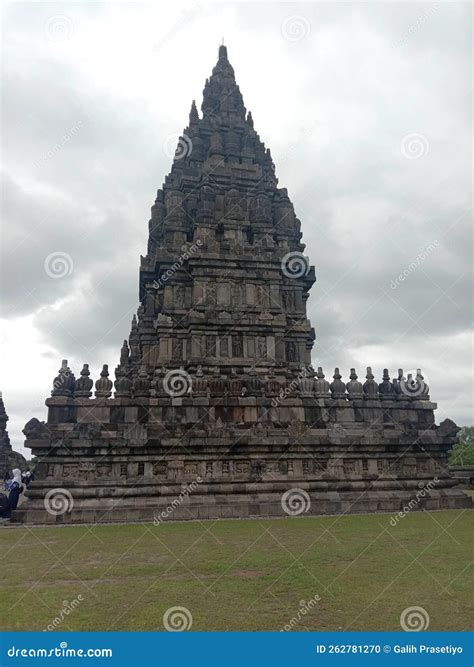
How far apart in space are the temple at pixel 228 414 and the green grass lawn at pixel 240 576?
3624mm

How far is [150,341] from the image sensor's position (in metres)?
28.1

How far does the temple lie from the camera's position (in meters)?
18.4

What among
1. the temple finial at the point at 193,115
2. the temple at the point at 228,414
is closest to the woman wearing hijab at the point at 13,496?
the temple at the point at 228,414

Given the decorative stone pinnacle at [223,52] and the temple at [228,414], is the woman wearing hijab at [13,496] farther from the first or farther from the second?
the decorative stone pinnacle at [223,52]

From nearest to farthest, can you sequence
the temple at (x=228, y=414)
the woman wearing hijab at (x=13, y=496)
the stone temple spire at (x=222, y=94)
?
1. the woman wearing hijab at (x=13, y=496)
2. the temple at (x=228, y=414)
3. the stone temple spire at (x=222, y=94)

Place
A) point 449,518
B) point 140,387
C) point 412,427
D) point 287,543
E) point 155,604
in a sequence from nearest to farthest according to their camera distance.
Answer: point 155,604 < point 287,543 < point 449,518 < point 140,387 < point 412,427

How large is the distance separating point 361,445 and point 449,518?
14.8 ft

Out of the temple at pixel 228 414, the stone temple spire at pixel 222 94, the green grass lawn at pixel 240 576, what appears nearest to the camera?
the green grass lawn at pixel 240 576

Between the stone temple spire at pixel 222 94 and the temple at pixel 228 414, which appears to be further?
the stone temple spire at pixel 222 94

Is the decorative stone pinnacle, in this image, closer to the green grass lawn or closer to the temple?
the temple

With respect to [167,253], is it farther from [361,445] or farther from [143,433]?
[361,445]

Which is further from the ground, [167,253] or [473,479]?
[167,253]

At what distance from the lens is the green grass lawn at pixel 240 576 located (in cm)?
682

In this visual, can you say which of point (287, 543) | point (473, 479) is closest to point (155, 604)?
point (287, 543)
